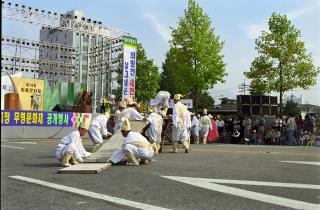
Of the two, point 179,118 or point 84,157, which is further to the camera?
point 179,118

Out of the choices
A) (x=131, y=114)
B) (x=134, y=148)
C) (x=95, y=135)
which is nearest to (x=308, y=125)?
(x=131, y=114)

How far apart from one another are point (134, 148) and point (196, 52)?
19.2 metres

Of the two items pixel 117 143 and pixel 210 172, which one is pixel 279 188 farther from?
pixel 117 143

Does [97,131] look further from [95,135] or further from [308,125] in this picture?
[308,125]

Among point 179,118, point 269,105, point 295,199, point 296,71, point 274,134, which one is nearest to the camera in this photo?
point 295,199

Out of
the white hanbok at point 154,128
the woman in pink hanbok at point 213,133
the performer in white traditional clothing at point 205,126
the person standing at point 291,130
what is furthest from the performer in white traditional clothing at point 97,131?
the person standing at point 291,130

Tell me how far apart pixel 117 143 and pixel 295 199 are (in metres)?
5.90

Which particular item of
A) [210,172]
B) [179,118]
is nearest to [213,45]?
[179,118]

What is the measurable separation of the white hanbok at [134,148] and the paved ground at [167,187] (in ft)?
1.11

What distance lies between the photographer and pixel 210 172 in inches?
320

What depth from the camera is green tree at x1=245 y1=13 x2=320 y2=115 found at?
26.5m

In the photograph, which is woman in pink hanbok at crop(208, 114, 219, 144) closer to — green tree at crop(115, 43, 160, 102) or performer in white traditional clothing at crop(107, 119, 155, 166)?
performer in white traditional clothing at crop(107, 119, 155, 166)

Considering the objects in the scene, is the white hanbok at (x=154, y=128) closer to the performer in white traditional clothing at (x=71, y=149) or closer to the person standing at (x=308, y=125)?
the performer in white traditional clothing at (x=71, y=149)

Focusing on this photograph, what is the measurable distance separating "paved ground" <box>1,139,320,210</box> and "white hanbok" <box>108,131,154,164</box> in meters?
0.34
